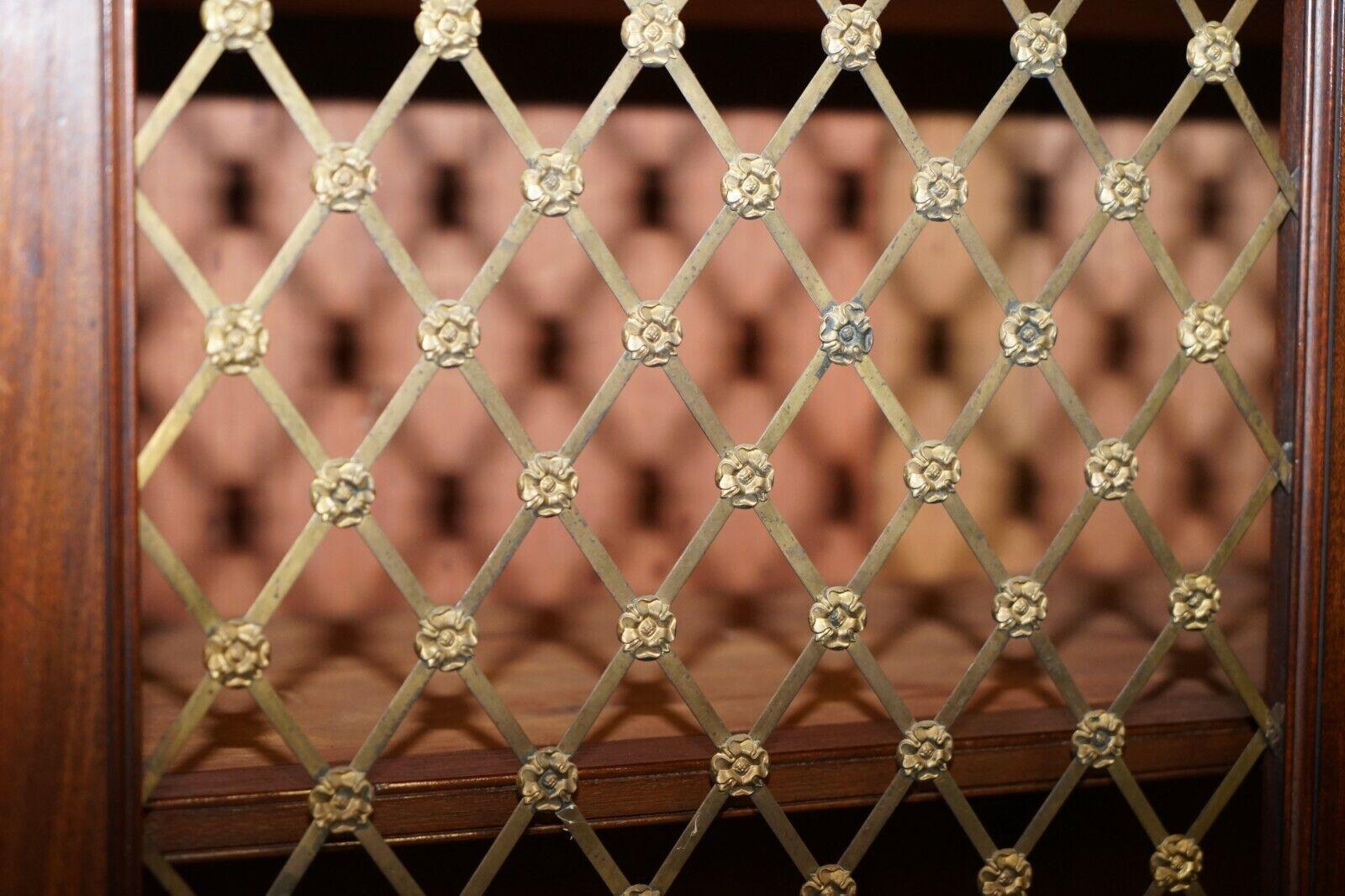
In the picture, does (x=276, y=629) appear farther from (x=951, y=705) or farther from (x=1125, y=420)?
(x=1125, y=420)

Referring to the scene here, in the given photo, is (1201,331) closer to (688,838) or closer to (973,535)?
(973,535)

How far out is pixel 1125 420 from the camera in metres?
1.33

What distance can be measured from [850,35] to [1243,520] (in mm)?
422

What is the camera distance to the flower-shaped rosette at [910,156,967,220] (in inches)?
28.6

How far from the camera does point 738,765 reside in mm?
730

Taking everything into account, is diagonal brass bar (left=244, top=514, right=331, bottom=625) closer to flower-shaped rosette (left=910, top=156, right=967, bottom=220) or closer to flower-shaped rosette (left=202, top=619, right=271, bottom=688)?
flower-shaped rosette (left=202, top=619, right=271, bottom=688)

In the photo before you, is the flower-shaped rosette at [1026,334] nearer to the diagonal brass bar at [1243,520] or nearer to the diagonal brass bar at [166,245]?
the diagonal brass bar at [1243,520]

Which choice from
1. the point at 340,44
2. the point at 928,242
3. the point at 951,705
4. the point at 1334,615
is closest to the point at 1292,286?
the point at 1334,615

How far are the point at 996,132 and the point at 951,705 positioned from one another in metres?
0.73

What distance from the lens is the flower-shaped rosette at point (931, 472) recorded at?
74 cm

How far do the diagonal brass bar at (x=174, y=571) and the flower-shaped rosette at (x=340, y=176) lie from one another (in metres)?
0.20

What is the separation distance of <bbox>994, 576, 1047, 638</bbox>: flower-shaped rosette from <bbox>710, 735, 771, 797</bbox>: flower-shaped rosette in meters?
0.18

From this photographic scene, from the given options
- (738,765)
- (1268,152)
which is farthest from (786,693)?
(1268,152)

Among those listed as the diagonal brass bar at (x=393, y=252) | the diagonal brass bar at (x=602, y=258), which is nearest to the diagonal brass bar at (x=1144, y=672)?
the diagonal brass bar at (x=602, y=258)
